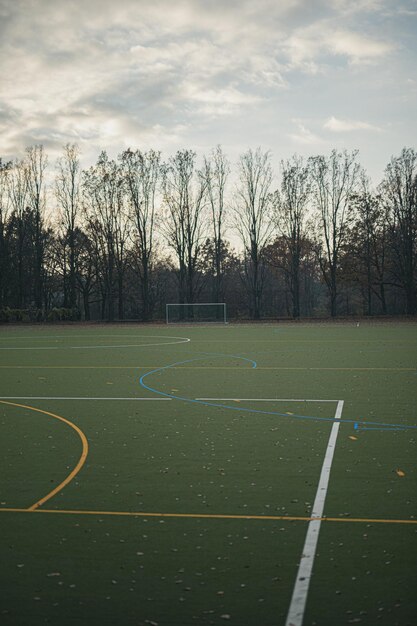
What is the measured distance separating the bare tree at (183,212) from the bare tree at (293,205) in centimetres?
728

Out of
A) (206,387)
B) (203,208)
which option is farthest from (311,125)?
(206,387)

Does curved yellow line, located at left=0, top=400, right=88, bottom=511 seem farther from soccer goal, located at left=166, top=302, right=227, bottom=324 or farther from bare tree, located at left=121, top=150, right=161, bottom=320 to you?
bare tree, located at left=121, top=150, right=161, bottom=320

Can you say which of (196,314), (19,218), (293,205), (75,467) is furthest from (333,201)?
(75,467)

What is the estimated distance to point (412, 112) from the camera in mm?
29031

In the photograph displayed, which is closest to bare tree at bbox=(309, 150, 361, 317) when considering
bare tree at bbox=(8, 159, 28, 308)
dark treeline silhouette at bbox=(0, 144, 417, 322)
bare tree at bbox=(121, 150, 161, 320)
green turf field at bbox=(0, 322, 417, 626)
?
dark treeline silhouette at bbox=(0, 144, 417, 322)

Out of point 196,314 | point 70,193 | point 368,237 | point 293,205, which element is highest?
point 70,193

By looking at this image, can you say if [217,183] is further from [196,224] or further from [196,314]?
[196,314]

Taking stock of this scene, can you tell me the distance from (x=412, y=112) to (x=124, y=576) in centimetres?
2849

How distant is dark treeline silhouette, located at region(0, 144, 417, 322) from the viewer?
5444cm

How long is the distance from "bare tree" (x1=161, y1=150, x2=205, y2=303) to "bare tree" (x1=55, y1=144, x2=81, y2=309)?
8244 mm

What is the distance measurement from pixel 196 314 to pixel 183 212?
11721 mm

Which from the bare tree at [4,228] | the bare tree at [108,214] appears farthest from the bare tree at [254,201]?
the bare tree at [4,228]

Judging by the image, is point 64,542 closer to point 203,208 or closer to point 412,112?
point 412,112

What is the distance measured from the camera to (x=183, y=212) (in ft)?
190
